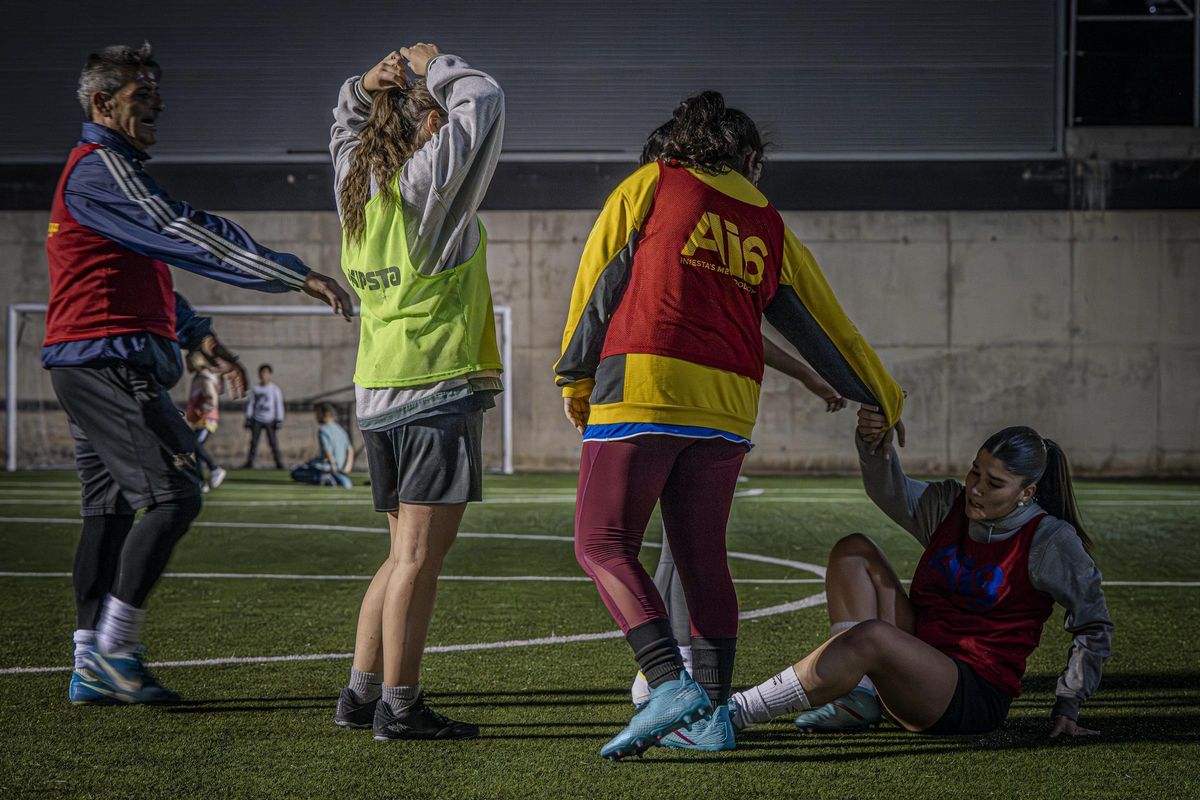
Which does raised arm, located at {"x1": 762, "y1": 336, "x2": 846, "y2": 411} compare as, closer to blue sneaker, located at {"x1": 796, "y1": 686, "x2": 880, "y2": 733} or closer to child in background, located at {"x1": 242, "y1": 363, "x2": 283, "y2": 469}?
blue sneaker, located at {"x1": 796, "y1": 686, "x2": 880, "y2": 733}

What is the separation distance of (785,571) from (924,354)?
12.1m

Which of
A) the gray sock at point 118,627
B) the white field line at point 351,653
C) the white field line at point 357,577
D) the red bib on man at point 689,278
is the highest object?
the red bib on man at point 689,278

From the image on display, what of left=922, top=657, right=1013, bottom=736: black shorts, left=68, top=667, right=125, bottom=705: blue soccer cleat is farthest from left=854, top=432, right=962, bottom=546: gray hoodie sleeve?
left=68, top=667, right=125, bottom=705: blue soccer cleat

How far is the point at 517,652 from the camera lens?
194 inches

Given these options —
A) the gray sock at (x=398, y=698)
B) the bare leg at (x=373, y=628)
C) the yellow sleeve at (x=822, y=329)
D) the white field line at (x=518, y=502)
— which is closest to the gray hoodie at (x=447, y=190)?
the bare leg at (x=373, y=628)

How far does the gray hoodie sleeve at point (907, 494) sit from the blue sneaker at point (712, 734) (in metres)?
0.88

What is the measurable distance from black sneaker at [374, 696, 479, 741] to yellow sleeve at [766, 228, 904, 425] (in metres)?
1.40

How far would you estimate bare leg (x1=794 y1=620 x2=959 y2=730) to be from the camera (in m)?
3.37

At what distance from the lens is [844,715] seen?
3.70 meters

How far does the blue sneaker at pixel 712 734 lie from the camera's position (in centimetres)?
336

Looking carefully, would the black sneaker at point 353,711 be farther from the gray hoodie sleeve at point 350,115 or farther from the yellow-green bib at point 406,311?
the gray hoodie sleeve at point 350,115

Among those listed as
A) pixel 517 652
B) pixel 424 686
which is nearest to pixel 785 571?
pixel 517 652

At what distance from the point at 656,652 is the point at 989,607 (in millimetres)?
1002

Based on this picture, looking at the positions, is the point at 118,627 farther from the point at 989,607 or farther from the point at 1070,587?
the point at 1070,587
